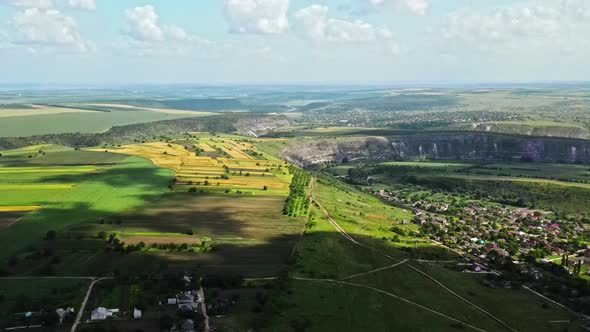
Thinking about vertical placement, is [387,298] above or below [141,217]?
below

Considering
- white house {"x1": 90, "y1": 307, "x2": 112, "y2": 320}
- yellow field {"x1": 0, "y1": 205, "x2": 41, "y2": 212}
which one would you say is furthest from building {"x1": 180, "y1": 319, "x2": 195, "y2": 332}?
yellow field {"x1": 0, "y1": 205, "x2": 41, "y2": 212}

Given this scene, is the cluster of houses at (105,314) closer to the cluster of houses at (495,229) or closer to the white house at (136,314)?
the white house at (136,314)

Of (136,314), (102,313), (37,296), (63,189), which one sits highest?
(63,189)

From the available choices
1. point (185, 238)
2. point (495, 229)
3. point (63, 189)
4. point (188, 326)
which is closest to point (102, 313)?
point (188, 326)

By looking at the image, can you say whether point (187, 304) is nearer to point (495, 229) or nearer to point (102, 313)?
point (102, 313)

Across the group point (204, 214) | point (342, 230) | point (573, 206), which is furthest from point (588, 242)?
point (204, 214)

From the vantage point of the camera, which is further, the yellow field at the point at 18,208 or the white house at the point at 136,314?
the yellow field at the point at 18,208

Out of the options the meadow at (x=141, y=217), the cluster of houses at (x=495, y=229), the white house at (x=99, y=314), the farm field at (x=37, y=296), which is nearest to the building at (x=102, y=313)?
the white house at (x=99, y=314)

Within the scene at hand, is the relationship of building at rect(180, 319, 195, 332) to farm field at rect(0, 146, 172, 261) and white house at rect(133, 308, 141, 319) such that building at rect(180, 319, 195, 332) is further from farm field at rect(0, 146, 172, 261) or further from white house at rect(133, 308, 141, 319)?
farm field at rect(0, 146, 172, 261)
